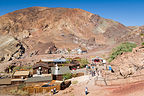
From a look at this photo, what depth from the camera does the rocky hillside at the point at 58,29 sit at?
89.2m

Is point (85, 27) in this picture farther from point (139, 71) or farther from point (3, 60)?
point (139, 71)

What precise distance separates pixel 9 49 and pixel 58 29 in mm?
40919

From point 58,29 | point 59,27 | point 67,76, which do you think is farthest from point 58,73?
point 59,27

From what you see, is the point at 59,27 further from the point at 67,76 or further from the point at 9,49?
the point at 67,76

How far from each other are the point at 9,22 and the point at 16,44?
40.0 m

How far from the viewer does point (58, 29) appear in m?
103

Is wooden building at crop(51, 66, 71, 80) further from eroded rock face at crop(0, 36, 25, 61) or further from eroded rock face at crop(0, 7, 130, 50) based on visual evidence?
eroded rock face at crop(0, 7, 130, 50)

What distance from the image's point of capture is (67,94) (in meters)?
18.5

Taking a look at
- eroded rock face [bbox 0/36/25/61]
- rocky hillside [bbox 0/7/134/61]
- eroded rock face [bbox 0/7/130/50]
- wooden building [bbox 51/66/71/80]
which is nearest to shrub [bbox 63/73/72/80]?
wooden building [bbox 51/66/71/80]

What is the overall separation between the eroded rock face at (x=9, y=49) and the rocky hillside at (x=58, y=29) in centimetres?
463

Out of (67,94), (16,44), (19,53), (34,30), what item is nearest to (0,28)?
(34,30)

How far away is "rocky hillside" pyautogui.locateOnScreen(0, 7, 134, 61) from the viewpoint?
8916cm

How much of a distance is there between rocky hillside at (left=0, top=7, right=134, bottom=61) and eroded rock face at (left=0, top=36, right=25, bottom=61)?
15.2 feet

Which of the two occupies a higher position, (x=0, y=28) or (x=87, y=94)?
(x=0, y=28)
